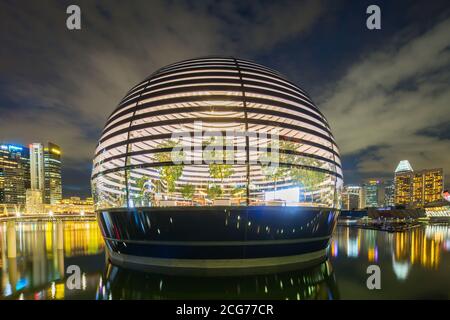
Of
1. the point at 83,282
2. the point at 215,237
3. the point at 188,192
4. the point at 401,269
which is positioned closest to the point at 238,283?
the point at 215,237

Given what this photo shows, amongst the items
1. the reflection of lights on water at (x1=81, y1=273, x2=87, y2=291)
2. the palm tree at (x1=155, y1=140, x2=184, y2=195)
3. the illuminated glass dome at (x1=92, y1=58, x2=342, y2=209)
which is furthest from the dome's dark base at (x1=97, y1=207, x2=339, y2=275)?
the reflection of lights on water at (x1=81, y1=273, x2=87, y2=291)

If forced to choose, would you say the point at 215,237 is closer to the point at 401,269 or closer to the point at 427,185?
the point at 401,269

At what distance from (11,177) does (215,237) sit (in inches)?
8946

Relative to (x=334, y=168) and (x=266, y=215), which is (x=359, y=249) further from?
(x=266, y=215)

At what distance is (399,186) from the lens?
200 meters

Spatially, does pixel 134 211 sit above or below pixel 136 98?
below

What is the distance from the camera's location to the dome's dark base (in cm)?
1512

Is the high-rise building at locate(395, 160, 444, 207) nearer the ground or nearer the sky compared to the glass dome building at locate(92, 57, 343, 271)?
nearer the ground

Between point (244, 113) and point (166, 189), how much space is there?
7135mm

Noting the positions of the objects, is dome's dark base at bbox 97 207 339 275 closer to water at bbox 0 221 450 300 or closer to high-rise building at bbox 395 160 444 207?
water at bbox 0 221 450 300

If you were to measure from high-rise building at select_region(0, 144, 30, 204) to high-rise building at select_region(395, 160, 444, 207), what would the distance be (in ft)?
866

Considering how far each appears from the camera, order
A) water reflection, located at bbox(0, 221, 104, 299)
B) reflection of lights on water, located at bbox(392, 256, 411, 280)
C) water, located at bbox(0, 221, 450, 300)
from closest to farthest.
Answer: water, located at bbox(0, 221, 450, 300), water reflection, located at bbox(0, 221, 104, 299), reflection of lights on water, located at bbox(392, 256, 411, 280)
